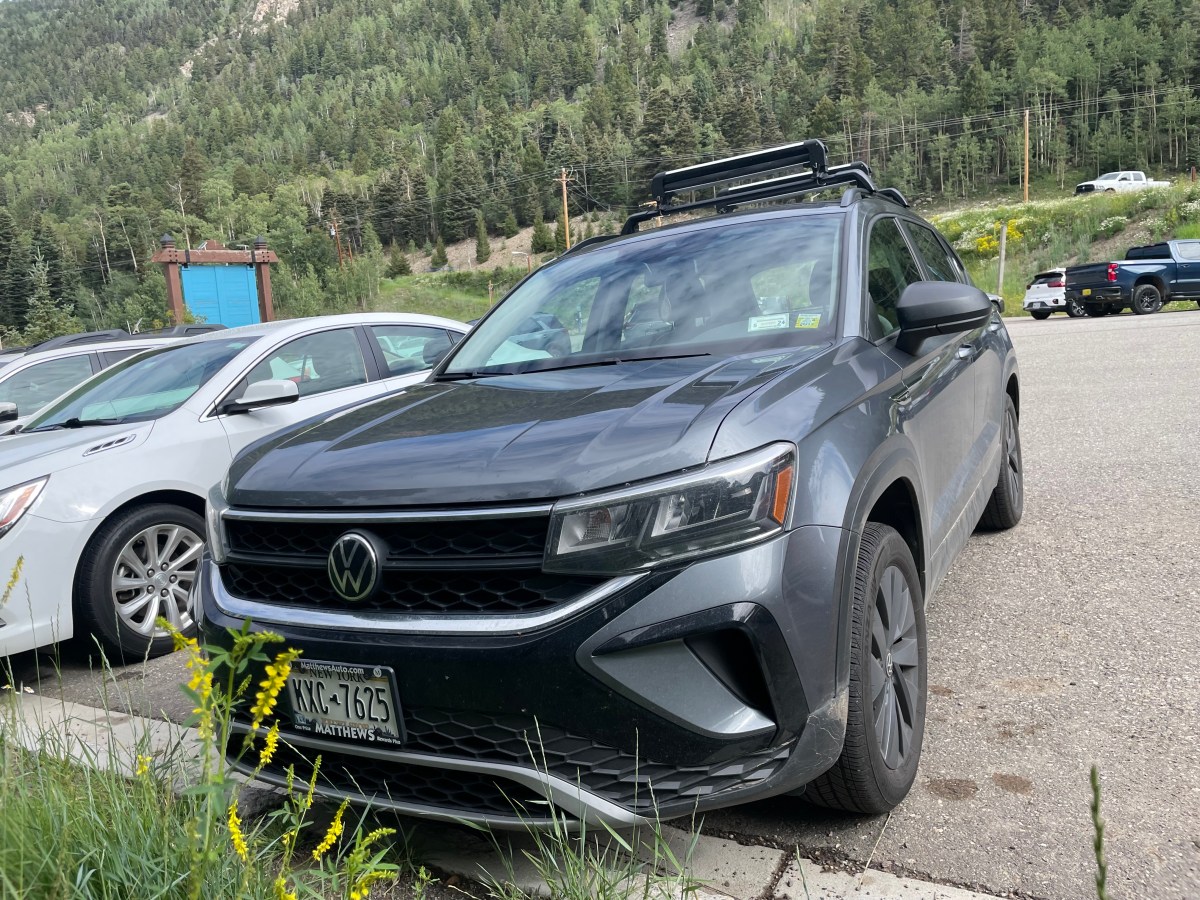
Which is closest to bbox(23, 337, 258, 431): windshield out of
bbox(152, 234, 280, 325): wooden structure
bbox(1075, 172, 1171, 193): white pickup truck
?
bbox(152, 234, 280, 325): wooden structure

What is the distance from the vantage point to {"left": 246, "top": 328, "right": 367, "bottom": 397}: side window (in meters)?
5.16

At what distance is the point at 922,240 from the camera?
163 inches

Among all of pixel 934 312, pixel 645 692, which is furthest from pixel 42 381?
pixel 645 692

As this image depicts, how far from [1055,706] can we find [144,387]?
4498 mm

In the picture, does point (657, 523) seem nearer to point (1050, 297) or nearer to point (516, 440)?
point (516, 440)

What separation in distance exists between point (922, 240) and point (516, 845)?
309 cm

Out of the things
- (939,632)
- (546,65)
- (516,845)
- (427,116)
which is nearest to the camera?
(516,845)

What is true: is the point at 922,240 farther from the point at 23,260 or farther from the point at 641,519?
the point at 23,260

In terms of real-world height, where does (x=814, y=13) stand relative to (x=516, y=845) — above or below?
above

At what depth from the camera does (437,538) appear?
2.04 m

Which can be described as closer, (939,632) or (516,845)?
(516,845)

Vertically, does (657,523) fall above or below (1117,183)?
above

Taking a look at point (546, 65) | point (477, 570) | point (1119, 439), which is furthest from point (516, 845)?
point (546, 65)

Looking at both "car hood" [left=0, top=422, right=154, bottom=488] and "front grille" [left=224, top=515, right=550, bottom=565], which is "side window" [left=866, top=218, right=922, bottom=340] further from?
"car hood" [left=0, top=422, right=154, bottom=488]
